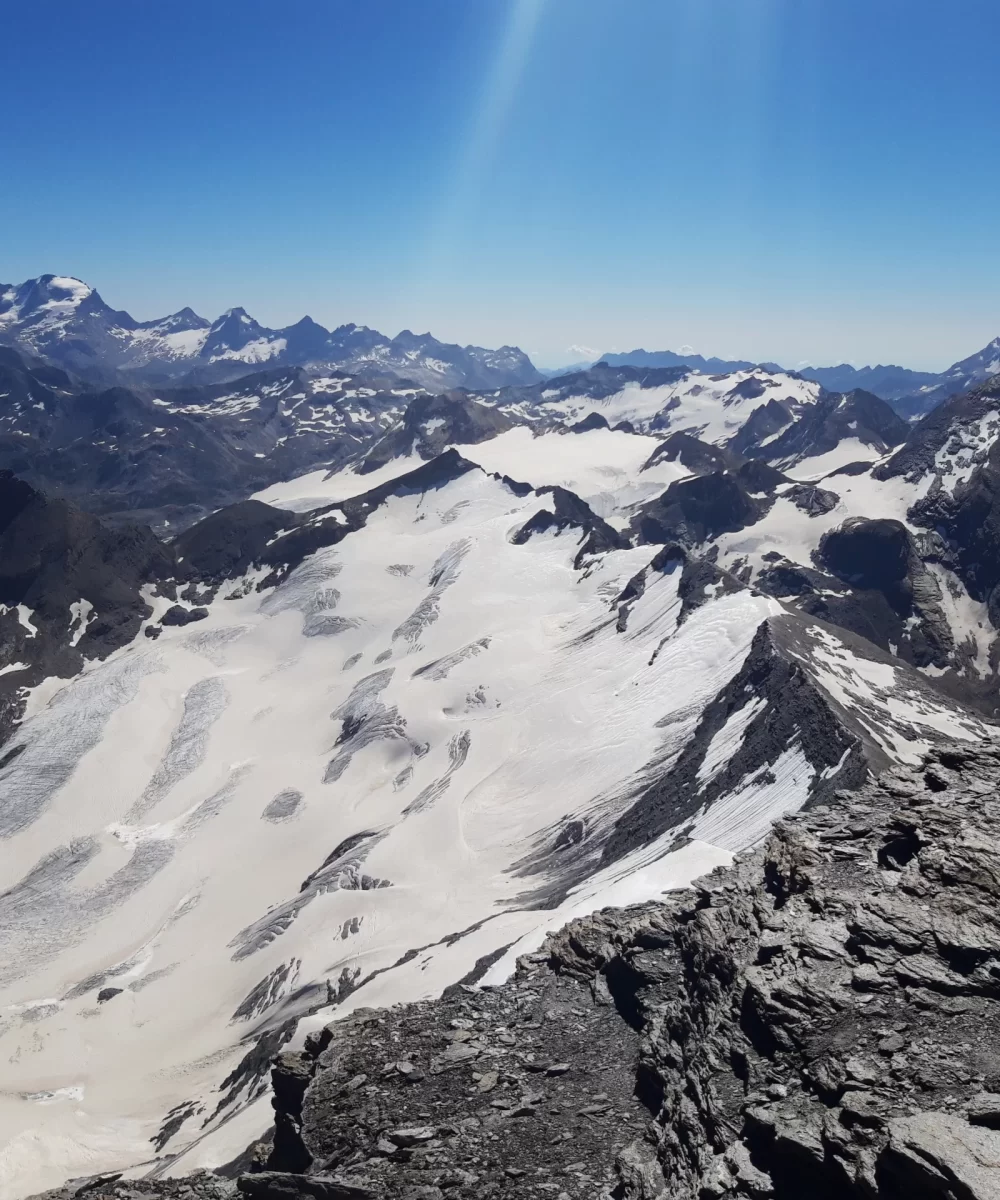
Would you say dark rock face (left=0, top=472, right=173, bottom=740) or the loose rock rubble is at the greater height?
dark rock face (left=0, top=472, right=173, bottom=740)

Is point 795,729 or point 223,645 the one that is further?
point 223,645

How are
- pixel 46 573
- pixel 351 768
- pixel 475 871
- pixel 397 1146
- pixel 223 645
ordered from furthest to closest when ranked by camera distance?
pixel 46 573, pixel 223 645, pixel 351 768, pixel 475 871, pixel 397 1146

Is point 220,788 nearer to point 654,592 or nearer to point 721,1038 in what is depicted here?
point 654,592

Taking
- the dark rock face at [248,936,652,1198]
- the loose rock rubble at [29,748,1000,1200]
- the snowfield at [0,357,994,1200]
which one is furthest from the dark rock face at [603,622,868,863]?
the dark rock face at [248,936,652,1198]

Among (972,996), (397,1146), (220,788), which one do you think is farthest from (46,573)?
(972,996)

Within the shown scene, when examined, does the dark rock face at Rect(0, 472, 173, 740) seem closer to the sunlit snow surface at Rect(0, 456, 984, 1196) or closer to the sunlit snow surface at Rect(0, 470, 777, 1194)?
the sunlit snow surface at Rect(0, 456, 984, 1196)

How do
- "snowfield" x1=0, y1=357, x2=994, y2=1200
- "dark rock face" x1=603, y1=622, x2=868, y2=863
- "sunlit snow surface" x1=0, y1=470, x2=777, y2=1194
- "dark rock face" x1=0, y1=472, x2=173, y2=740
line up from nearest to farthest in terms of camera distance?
"snowfield" x1=0, y1=357, x2=994, y2=1200, "dark rock face" x1=603, y1=622, x2=868, y2=863, "sunlit snow surface" x1=0, y1=470, x2=777, y2=1194, "dark rock face" x1=0, y1=472, x2=173, y2=740

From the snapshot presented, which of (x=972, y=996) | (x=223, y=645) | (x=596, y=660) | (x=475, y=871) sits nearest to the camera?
(x=972, y=996)
